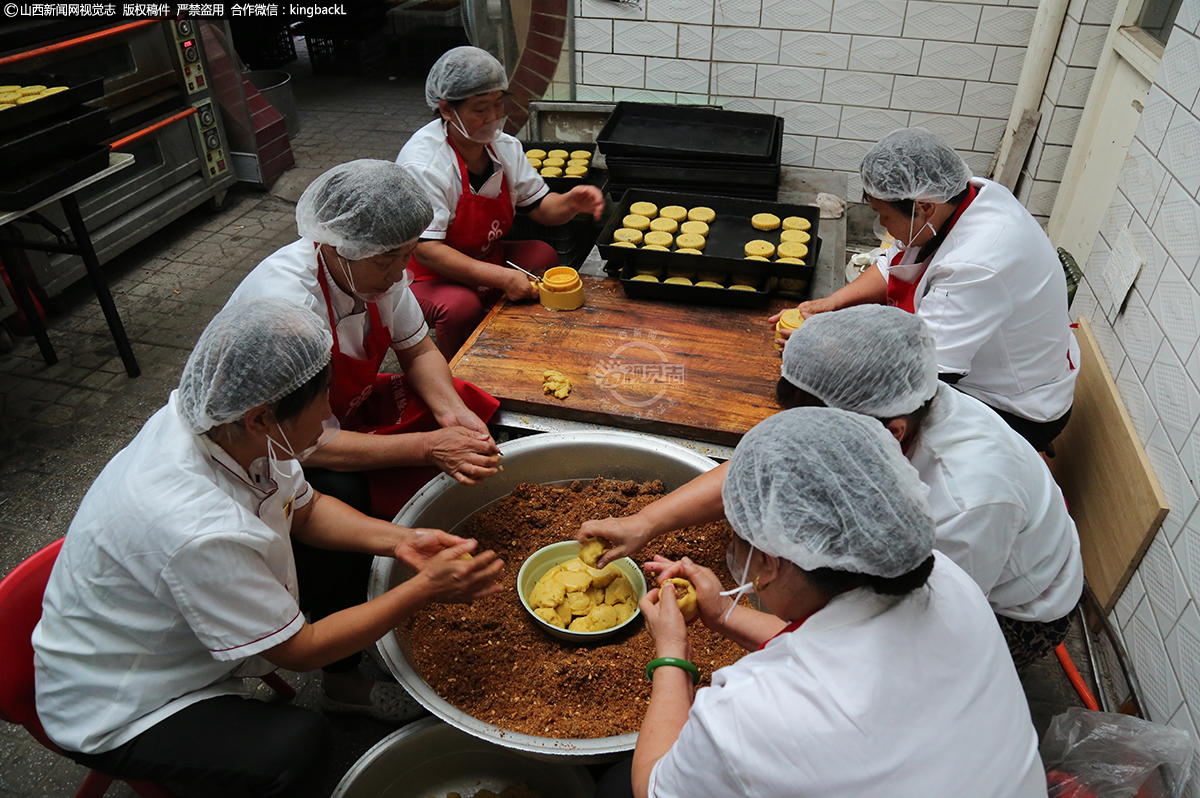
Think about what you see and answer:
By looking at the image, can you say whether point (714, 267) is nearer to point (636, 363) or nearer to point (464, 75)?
point (636, 363)

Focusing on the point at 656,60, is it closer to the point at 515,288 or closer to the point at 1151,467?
the point at 515,288

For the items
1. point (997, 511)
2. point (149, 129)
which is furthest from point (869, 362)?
point (149, 129)

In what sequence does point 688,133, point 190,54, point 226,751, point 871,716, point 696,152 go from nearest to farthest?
1. point 871,716
2. point 226,751
3. point 696,152
4. point 688,133
5. point 190,54

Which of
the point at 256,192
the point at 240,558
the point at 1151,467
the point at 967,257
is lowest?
the point at 256,192

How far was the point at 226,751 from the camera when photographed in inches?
66.0

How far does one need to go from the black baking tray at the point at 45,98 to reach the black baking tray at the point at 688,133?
8.15 feet

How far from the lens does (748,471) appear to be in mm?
1242

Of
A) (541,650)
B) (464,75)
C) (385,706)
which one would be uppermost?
(464,75)

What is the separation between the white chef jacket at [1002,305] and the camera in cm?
228

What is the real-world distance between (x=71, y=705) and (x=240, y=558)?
0.53 metres

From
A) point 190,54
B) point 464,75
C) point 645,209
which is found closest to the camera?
point 464,75

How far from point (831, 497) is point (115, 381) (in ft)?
13.8

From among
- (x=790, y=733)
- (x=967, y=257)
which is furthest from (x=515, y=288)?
(x=790, y=733)

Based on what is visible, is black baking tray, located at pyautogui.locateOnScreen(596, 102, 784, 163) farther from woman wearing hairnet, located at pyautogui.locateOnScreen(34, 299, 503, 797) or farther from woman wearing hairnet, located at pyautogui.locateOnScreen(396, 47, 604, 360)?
woman wearing hairnet, located at pyautogui.locateOnScreen(34, 299, 503, 797)
